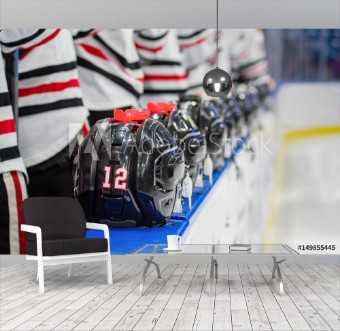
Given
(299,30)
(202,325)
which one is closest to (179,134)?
(299,30)

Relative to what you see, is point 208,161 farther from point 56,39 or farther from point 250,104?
point 56,39

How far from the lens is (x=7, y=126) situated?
616 cm

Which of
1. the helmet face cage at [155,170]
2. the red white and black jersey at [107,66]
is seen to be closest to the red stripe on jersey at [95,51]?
the red white and black jersey at [107,66]

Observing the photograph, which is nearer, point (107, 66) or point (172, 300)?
point (172, 300)

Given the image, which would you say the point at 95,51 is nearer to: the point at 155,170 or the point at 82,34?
the point at 82,34

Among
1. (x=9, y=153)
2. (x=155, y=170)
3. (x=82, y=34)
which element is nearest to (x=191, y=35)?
(x=82, y=34)

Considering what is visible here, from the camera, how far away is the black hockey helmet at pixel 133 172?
216 inches

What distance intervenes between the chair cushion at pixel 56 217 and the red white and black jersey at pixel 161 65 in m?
1.34

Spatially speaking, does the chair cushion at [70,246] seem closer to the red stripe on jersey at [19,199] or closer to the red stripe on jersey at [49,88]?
the red stripe on jersey at [19,199]

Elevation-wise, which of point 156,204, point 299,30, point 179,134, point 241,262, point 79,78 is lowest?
point 241,262

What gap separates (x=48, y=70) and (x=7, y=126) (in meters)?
0.60

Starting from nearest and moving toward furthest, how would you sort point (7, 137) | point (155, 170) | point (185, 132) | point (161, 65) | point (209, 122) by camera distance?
point (155, 170) < point (185, 132) < point (209, 122) < point (7, 137) < point (161, 65)

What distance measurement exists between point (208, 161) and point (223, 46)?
1.30 metres

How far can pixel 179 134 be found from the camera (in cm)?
573
